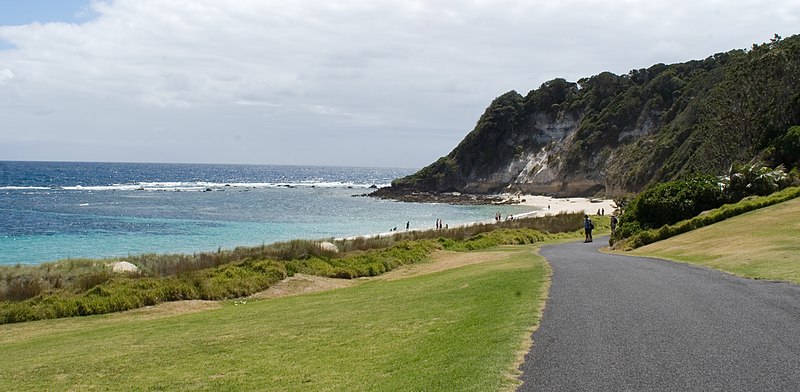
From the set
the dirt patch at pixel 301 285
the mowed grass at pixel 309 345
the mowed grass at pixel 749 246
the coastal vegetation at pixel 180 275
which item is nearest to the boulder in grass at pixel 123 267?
the coastal vegetation at pixel 180 275

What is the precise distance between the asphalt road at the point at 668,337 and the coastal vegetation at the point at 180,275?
1337 cm

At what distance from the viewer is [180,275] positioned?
77.8ft

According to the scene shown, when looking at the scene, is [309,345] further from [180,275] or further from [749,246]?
[749,246]

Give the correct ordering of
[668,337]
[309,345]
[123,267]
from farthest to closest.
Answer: [123,267]
[309,345]
[668,337]

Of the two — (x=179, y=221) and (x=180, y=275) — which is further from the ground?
(x=180, y=275)

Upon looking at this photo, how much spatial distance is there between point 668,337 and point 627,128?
109 meters

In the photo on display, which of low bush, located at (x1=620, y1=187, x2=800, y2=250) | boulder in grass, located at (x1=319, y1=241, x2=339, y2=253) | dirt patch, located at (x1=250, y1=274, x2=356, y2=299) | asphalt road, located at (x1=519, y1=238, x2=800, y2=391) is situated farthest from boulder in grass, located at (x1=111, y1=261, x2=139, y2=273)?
low bush, located at (x1=620, y1=187, x2=800, y2=250)

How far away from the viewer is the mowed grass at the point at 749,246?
16.1 m

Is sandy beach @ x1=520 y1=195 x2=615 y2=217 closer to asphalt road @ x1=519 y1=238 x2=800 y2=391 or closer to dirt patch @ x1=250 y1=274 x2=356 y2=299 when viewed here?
dirt patch @ x1=250 y1=274 x2=356 y2=299

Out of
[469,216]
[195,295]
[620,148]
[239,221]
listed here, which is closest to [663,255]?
[195,295]

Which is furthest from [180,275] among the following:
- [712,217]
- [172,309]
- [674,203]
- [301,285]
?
[674,203]

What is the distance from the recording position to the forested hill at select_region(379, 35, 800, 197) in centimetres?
4897

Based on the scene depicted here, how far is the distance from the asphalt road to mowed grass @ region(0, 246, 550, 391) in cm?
56

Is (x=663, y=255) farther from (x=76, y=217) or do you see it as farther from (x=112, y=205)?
(x=112, y=205)
